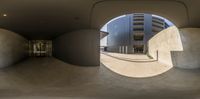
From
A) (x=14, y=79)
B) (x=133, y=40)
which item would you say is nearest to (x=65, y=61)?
(x=14, y=79)

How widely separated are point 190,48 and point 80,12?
10137mm

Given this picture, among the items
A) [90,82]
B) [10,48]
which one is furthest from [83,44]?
[10,48]

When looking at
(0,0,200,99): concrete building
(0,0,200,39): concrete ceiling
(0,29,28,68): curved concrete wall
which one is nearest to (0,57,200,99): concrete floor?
(0,0,200,99): concrete building

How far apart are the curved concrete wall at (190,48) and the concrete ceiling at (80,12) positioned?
0.74m

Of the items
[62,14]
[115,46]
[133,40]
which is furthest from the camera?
[115,46]

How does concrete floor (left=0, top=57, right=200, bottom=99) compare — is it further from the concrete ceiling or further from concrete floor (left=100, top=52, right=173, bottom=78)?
the concrete ceiling

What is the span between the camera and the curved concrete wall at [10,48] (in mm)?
18625

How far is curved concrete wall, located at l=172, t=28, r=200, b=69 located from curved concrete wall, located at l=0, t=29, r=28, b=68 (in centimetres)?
1591

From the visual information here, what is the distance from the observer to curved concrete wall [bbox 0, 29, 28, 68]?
733 inches

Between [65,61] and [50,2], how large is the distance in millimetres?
9027

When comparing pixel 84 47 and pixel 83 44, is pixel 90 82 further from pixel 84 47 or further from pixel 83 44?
pixel 83 44

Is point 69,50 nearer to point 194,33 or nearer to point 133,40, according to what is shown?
point 194,33

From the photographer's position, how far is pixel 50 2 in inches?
548

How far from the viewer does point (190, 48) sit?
18359 millimetres
